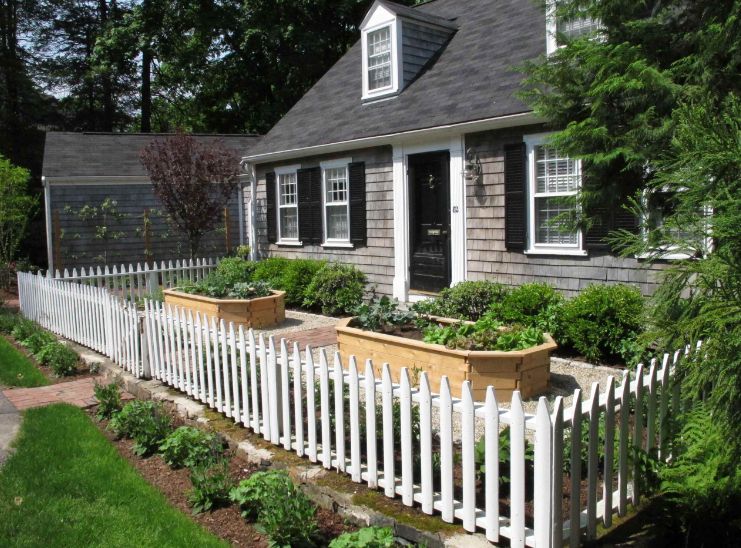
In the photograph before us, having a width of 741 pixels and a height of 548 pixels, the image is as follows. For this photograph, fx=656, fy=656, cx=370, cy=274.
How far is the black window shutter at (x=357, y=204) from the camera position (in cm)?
1185

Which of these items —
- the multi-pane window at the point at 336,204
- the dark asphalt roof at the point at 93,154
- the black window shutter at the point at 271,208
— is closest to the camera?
the multi-pane window at the point at 336,204

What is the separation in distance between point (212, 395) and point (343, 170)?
7367mm

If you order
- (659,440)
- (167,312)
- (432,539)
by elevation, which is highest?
(167,312)

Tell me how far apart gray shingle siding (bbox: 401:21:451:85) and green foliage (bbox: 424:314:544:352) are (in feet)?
23.4

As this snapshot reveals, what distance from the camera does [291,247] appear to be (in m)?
13.9

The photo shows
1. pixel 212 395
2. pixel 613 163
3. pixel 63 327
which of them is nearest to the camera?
pixel 613 163

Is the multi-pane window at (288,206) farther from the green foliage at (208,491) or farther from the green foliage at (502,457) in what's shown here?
the green foliage at (502,457)

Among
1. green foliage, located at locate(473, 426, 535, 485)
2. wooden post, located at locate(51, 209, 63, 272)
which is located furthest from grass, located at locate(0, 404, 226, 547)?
wooden post, located at locate(51, 209, 63, 272)

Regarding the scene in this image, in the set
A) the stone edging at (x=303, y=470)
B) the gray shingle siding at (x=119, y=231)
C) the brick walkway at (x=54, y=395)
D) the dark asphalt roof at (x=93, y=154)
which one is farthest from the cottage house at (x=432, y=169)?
the brick walkway at (x=54, y=395)

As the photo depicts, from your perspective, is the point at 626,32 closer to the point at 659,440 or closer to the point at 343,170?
the point at 659,440

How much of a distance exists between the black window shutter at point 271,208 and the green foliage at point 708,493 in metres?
11.7

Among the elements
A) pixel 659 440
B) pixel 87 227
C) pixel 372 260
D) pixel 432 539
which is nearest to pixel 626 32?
pixel 659 440

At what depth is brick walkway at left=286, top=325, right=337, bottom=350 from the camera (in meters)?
8.41

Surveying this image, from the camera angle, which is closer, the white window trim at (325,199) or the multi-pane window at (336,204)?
the white window trim at (325,199)
